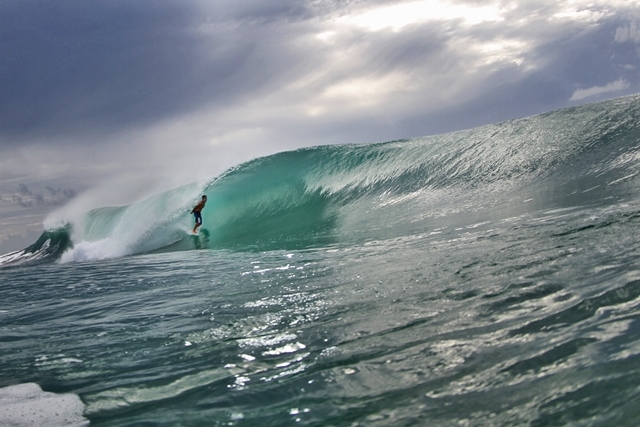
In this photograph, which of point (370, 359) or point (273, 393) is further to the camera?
point (370, 359)

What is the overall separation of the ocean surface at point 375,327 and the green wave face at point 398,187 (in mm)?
146

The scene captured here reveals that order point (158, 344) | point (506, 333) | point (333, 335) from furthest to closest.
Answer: point (158, 344)
point (333, 335)
point (506, 333)

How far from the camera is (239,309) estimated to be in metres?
4.57

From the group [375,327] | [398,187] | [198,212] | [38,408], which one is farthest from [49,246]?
[375,327]

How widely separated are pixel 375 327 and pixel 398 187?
10131mm

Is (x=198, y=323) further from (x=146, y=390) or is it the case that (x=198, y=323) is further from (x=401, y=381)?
(x=401, y=381)

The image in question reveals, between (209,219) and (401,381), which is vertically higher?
(209,219)

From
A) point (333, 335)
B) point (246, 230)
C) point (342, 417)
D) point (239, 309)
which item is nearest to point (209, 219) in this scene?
point (246, 230)

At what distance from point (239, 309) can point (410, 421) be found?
259 cm

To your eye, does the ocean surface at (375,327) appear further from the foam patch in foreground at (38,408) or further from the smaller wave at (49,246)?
the smaller wave at (49,246)

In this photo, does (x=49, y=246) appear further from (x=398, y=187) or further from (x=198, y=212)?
(x=398, y=187)

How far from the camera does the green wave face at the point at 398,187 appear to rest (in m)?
9.16

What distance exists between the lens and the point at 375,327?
3.49 metres

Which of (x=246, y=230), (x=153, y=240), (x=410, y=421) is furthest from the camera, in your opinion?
(x=153, y=240)
